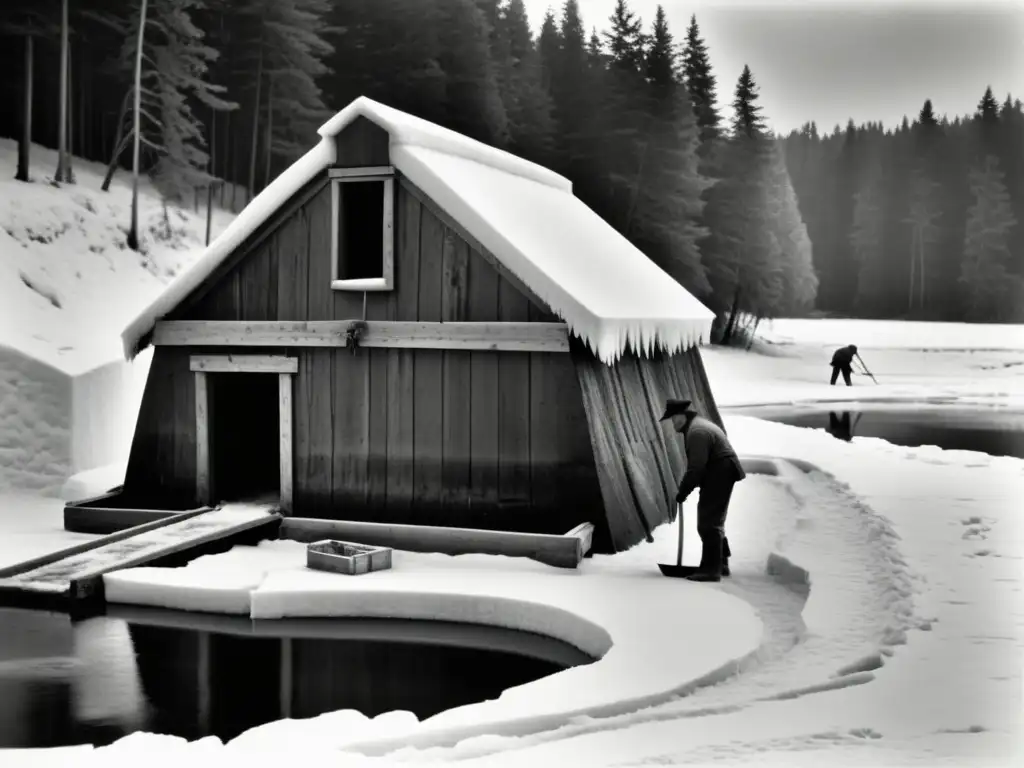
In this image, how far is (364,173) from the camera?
1014 cm

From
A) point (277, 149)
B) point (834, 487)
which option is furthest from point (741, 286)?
point (277, 149)

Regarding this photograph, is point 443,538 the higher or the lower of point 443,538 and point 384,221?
the lower

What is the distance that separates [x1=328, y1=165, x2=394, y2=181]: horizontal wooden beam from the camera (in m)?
10.1

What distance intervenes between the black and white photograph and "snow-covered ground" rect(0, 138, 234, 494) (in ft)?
0.16

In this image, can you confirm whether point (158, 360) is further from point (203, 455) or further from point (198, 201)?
point (198, 201)

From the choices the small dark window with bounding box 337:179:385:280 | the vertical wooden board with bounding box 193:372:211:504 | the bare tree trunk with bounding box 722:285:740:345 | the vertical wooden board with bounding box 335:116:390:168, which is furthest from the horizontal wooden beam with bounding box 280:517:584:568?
the bare tree trunk with bounding box 722:285:740:345

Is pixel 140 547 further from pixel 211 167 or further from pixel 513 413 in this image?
pixel 211 167

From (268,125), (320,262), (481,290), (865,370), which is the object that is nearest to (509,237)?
(481,290)

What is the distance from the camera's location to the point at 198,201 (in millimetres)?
16609

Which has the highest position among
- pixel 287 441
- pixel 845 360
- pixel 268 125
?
pixel 268 125

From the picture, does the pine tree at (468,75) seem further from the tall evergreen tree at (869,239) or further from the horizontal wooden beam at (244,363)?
the tall evergreen tree at (869,239)

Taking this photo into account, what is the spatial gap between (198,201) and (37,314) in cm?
328

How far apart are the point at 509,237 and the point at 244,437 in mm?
4414

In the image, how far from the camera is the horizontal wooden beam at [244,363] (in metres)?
10.5
